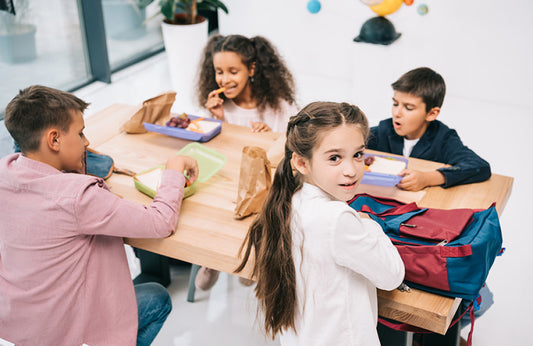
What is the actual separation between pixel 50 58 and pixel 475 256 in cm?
362

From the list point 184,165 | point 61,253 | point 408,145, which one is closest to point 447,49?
point 408,145

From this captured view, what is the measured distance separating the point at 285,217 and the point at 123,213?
397mm

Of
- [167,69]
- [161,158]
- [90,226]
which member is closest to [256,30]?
[167,69]

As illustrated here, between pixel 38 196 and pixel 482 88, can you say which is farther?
pixel 482 88

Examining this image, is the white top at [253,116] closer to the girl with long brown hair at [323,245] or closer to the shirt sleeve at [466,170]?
the shirt sleeve at [466,170]

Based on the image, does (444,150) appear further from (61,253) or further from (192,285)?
(61,253)

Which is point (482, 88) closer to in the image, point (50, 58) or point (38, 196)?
point (50, 58)

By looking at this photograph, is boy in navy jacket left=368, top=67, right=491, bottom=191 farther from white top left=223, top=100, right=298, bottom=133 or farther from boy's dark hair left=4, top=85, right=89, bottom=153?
boy's dark hair left=4, top=85, right=89, bottom=153

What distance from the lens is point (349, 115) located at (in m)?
1.20

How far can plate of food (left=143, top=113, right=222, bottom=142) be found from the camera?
1973 millimetres

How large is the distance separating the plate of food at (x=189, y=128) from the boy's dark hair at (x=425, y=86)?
73 cm

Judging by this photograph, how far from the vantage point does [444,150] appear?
6.32 feet

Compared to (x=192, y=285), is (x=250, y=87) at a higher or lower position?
higher

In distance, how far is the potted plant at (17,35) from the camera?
3494mm
